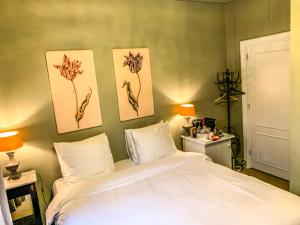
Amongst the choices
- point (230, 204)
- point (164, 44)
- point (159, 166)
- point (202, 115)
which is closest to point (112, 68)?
point (164, 44)

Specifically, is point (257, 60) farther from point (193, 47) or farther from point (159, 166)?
point (159, 166)

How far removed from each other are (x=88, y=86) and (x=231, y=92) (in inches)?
90.6

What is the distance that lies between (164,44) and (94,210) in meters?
2.35

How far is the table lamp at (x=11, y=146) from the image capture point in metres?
2.11

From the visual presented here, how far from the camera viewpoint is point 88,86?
8.93ft

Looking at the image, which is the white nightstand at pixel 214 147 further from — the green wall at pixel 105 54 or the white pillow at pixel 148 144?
the white pillow at pixel 148 144

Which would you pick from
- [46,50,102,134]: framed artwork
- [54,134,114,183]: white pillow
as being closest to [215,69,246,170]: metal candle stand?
[46,50,102,134]: framed artwork

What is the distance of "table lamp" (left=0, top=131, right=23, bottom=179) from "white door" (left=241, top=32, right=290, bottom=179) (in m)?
3.17

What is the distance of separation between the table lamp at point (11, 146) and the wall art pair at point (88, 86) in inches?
19.0

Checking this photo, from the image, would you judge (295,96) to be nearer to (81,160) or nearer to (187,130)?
(187,130)

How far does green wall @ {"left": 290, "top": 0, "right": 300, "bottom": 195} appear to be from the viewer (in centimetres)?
218

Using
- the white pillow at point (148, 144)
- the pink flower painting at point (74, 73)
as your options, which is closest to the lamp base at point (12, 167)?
the pink flower painting at point (74, 73)

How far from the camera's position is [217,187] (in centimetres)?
196

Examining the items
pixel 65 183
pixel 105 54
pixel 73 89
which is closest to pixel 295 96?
pixel 105 54
